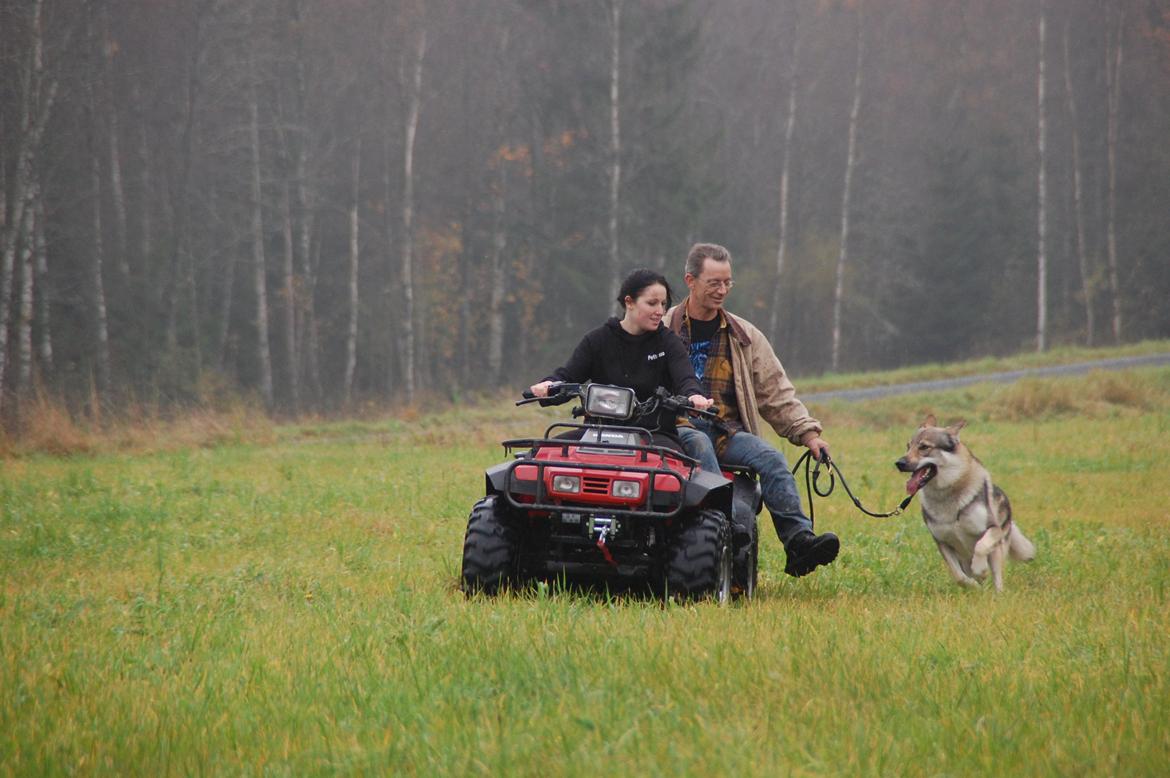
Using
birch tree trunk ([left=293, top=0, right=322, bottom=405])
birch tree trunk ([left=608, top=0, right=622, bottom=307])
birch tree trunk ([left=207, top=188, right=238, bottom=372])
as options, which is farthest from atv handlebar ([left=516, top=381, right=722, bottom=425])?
birch tree trunk ([left=207, top=188, right=238, bottom=372])

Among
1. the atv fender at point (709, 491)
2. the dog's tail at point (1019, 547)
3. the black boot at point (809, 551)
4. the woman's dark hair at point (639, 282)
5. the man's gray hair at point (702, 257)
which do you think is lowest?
the dog's tail at point (1019, 547)

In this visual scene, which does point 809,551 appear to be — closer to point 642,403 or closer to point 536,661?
point 642,403

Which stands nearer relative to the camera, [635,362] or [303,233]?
[635,362]

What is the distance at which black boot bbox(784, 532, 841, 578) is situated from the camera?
25.2 ft

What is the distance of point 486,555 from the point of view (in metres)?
7.23

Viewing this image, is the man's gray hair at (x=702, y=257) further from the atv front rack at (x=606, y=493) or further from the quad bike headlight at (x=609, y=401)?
the atv front rack at (x=606, y=493)

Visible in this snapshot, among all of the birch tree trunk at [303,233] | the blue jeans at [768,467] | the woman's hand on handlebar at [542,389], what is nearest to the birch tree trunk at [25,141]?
the birch tree trunk at [303,233]

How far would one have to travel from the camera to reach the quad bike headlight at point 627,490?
6.89 meters

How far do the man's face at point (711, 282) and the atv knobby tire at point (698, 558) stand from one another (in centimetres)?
171

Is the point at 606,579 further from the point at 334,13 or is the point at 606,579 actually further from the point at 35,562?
the point at 334,13

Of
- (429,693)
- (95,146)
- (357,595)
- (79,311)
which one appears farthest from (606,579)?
(95,146)

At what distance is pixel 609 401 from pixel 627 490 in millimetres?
792

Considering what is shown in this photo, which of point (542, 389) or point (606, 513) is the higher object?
point (542, 389)

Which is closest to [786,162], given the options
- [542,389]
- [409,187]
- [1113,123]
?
[1113,123]
